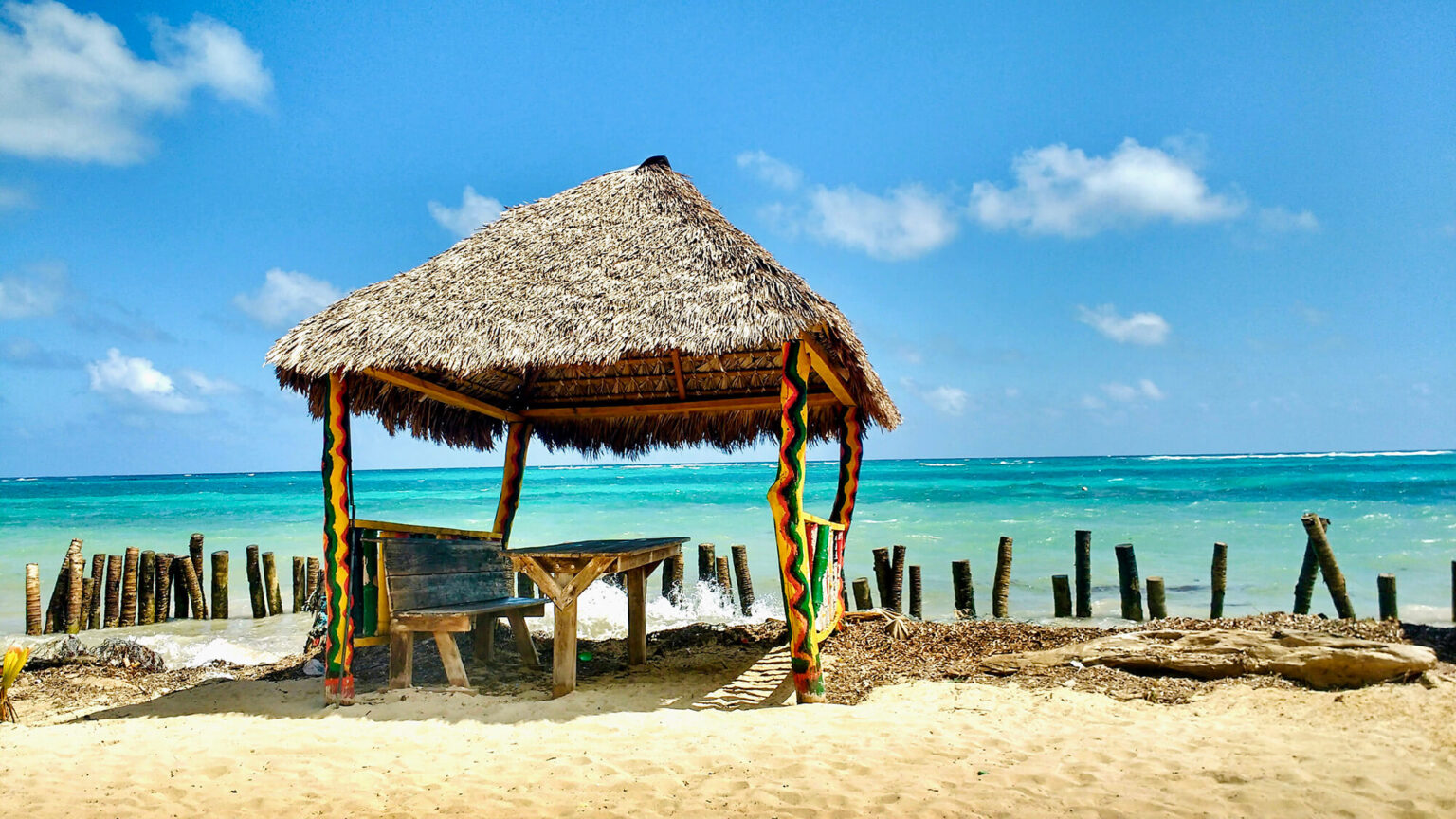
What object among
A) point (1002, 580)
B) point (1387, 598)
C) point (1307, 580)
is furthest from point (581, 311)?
point (1387, 598)

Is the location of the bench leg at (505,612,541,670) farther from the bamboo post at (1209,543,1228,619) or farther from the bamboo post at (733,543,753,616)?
the bamboo post at (1209,543,1228,619)

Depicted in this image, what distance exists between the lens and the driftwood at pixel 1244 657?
5438mm

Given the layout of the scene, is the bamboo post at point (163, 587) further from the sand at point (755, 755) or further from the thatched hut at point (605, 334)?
the sand at point (755, 755)

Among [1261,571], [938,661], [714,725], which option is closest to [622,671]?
[714,725]

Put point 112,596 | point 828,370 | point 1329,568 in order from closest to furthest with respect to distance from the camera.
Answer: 1. point 828,370
2. point 1329,568
3. point 112,596

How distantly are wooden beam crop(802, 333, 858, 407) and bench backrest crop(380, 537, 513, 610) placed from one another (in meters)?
2.84

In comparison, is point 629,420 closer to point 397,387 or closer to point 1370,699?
point 397,387

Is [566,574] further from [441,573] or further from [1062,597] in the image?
[1062,597]

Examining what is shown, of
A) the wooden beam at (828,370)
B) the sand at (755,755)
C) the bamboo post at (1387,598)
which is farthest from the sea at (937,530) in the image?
the sand at (755,755)

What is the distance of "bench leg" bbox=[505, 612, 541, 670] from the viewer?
6.95 m

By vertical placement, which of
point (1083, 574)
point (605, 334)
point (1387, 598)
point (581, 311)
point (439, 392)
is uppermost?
point (581, 311)

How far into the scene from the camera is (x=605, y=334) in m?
5.79

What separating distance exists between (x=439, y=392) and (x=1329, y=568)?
924cm

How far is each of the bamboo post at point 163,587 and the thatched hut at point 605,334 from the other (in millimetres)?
5165
